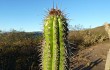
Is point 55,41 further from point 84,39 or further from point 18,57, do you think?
point 84,39

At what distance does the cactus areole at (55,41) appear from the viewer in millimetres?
3508

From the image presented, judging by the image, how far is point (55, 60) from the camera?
3582mm

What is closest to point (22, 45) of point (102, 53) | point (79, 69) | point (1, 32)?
point (79, 69)

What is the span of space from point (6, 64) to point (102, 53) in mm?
6082

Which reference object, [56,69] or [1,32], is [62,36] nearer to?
[56,69]

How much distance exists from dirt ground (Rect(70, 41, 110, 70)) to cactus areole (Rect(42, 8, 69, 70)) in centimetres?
884

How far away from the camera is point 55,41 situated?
3.52 meters

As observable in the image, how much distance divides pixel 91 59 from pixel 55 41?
12.1 meters

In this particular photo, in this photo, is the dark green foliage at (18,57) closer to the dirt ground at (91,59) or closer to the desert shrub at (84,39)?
the dirt ground at (91,59)

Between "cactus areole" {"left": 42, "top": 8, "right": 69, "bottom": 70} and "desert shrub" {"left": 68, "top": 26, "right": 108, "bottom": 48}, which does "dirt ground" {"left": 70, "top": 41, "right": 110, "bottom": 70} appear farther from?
"cactus areole" {"left": 42, "top": 8, "right": 69, "bottom": 70}

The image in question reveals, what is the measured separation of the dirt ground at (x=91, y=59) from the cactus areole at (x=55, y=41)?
29.0ft

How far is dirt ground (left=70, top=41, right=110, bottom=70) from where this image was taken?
13844 millimetres

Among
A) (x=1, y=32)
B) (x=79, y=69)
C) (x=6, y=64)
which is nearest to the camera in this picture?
(x=6, y=64)

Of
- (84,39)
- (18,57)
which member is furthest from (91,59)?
(84,39)
